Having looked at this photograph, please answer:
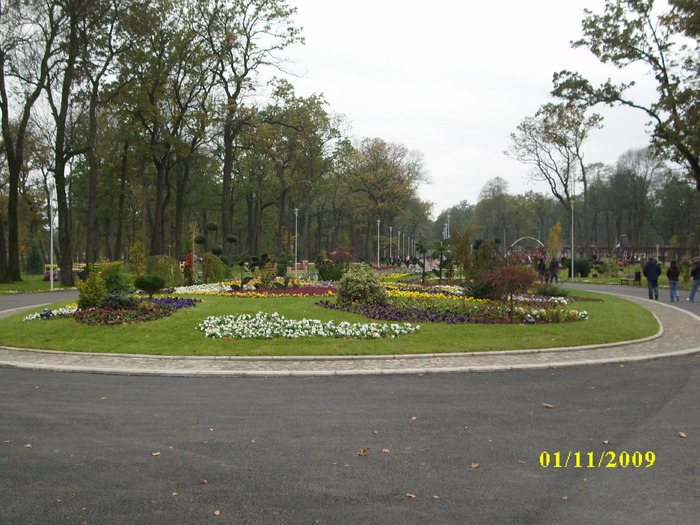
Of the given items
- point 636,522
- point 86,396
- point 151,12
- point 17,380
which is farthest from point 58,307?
point 151,12

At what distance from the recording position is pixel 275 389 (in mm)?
8266

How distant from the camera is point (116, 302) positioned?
14227mm

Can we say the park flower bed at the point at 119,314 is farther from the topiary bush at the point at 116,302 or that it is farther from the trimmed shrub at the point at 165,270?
the trimmed shrub at the point at 165,270

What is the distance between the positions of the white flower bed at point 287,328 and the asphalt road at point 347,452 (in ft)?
11.4

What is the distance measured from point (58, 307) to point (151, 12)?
2309 cm

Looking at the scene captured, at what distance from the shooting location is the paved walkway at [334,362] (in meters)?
9.55

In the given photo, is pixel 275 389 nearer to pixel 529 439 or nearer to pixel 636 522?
pixel 529 439

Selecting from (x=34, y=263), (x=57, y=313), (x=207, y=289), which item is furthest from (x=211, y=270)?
(x=34, y=263)

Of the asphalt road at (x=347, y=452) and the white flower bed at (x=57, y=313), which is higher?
the white flower bed at (x=57, y=313)
